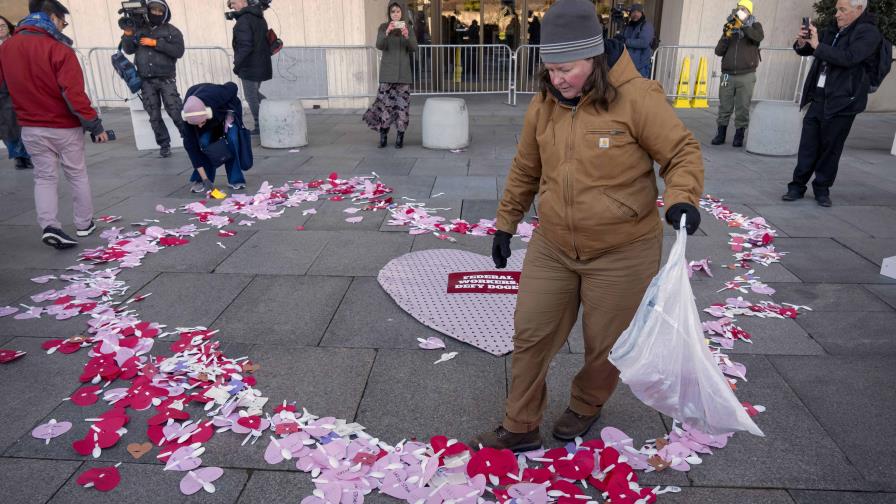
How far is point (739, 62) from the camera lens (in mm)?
9422

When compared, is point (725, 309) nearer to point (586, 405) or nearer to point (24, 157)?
point (586, 405)

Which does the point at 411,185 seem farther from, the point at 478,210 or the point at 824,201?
the point at 824,201

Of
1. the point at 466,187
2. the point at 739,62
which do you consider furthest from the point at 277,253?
the point at 739,62

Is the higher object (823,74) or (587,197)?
(823,74)

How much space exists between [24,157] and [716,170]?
9193 mm

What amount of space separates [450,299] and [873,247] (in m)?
3.87

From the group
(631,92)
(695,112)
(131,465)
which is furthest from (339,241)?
(695,112)

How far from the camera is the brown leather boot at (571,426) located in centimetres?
297

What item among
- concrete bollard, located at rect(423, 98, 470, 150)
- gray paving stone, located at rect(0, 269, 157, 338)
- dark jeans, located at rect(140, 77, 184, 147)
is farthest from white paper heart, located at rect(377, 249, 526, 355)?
dark jeans, located at rect(140, 77, 184, 147)

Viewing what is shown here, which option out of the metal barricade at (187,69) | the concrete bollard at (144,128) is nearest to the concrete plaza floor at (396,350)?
the concrete bollard at (144,128)

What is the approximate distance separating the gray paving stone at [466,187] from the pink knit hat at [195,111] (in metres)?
2.58

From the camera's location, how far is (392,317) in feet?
13.9

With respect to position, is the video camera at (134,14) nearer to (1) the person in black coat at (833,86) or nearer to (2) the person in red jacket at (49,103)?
(2) the person in red jacket at (49,103)

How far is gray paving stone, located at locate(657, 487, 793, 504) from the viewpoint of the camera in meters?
2.59
